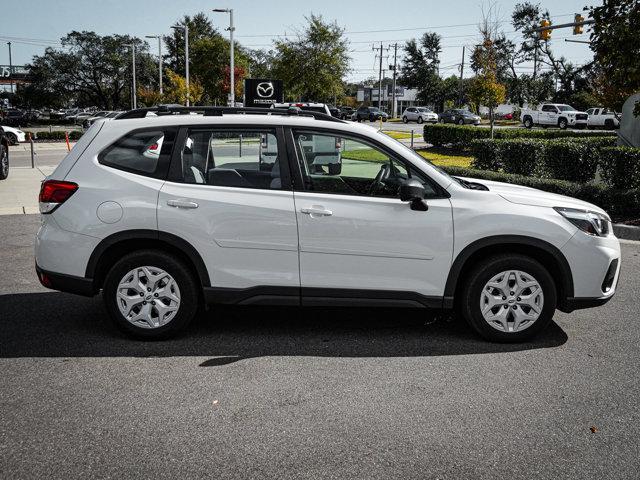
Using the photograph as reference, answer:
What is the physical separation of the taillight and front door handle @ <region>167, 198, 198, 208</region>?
0.76 meters

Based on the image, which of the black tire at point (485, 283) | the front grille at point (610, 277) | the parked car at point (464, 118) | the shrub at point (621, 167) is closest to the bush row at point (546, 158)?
the shrub at point (621, 167)

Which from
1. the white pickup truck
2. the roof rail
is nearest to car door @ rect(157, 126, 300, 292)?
the roof rail

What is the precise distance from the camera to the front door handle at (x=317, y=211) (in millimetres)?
5002

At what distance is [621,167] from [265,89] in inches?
402

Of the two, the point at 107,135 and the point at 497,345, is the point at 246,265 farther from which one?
the point at 497,345

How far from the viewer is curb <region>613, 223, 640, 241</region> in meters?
10.2

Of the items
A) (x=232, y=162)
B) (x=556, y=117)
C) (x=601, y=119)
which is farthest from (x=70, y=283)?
(x=601, y=119)

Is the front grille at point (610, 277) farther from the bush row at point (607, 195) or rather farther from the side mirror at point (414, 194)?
the bush row at point (607, 195)

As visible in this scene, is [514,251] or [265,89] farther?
[265,89]

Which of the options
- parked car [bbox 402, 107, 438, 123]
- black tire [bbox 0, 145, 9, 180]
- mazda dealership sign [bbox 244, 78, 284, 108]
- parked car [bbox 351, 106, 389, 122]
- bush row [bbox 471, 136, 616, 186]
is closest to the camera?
bush row [bbox 471, 136, 616, 186]

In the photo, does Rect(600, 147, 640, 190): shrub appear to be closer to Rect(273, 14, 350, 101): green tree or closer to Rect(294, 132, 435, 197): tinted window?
Rect(294, 132, 435, 197): tinted window

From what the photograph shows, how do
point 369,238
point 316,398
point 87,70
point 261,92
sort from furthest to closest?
point 87,70 → point 261,92 → point 369,238 → point 316,398

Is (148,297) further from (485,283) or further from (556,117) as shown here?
(556,117)

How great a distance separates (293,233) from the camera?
5.02 meters
